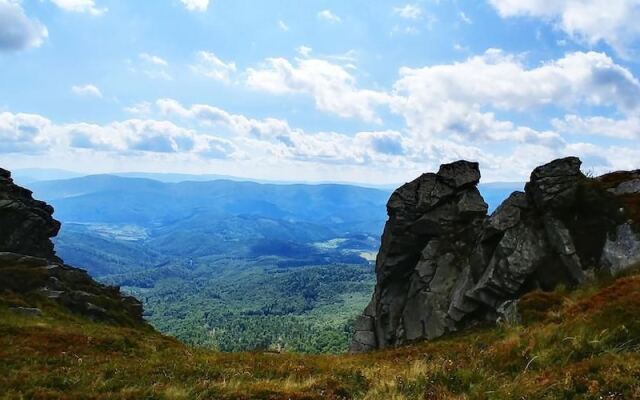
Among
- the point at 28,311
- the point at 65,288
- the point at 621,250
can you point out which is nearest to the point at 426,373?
the point at 621,250

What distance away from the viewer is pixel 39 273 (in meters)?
59.5

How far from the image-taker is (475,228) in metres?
53.6

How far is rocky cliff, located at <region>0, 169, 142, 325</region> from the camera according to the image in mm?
→ 56250

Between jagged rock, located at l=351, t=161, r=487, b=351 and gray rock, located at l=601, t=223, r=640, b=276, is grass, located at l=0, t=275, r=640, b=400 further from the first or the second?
jagged rock, located at l=351, t=161, r=487, b=351

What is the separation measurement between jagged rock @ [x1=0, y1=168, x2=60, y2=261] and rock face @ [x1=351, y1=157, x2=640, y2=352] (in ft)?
189

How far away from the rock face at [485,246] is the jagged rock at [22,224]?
57.5 meters

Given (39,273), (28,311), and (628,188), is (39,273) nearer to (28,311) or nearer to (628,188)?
(28,311)

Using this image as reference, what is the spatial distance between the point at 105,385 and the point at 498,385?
48.4 ft

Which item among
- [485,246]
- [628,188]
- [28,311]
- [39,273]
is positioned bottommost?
[28,311]

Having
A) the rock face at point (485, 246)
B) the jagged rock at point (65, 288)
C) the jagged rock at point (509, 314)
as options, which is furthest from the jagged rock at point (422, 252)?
the jagged rock at point (65, 288)

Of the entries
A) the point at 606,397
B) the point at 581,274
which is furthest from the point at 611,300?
the point at 581,274

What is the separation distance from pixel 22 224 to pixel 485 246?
73.3m

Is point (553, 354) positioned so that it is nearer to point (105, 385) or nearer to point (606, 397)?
point (606, 397)

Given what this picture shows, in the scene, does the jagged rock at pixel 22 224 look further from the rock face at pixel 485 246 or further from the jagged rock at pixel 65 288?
the rock face at pixel 485 246
